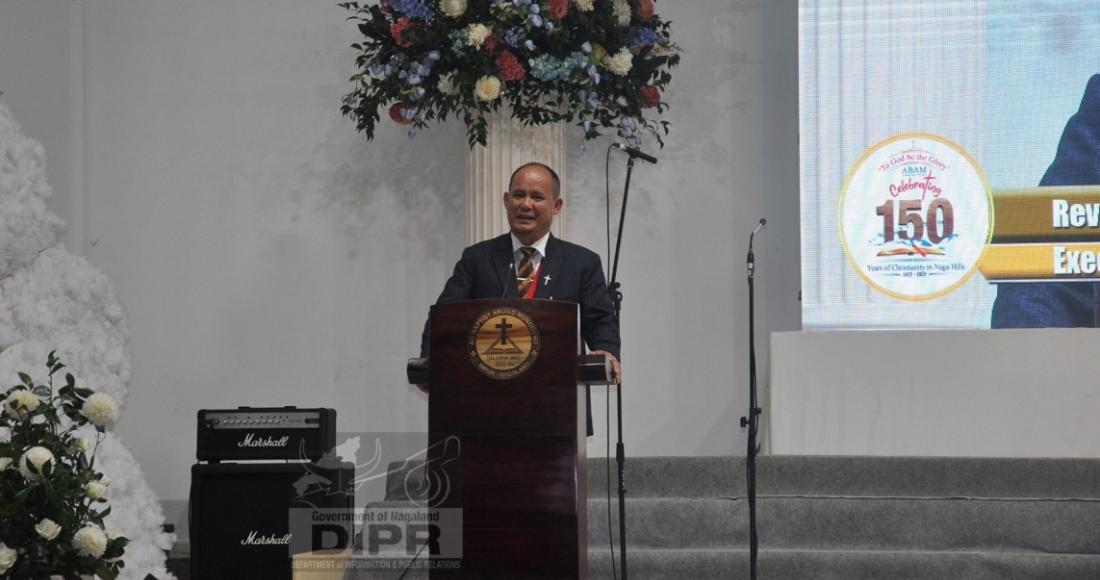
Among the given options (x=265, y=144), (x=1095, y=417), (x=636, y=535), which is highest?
(x=265, y=144)

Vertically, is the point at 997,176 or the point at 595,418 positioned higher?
the point at 997,176

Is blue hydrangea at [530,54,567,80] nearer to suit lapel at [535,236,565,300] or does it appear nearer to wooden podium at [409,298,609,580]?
suit lapel at [535,236,565,300]

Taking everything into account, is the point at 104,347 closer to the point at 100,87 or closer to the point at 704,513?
the point at 100,87

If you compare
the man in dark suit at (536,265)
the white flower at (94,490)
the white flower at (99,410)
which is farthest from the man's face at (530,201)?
the white flower at (94,490)

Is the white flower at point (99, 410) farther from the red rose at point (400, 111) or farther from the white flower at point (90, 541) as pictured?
the red rose at point (400, 111)

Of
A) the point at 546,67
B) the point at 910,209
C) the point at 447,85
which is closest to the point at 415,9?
the point at 447,85

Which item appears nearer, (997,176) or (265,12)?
(997,176)

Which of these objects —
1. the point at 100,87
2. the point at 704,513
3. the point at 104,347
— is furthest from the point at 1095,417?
the point at 100,87

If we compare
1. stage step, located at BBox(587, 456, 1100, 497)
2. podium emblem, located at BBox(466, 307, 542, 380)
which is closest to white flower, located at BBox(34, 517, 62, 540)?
podium emblem, located at BBox(466, 307, 542, 380)

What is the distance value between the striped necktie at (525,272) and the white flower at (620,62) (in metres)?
1.03

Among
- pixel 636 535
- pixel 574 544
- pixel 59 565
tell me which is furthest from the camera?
pixel 636 535

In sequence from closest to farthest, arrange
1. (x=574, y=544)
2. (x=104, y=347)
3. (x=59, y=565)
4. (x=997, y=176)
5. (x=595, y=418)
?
(x=59, y=565) → (x=574, y=544) → (x=104, y=347) → (x=997, y=176) → (x=595, y=418)

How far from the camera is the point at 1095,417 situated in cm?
491

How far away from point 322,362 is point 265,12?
5.32 feet
